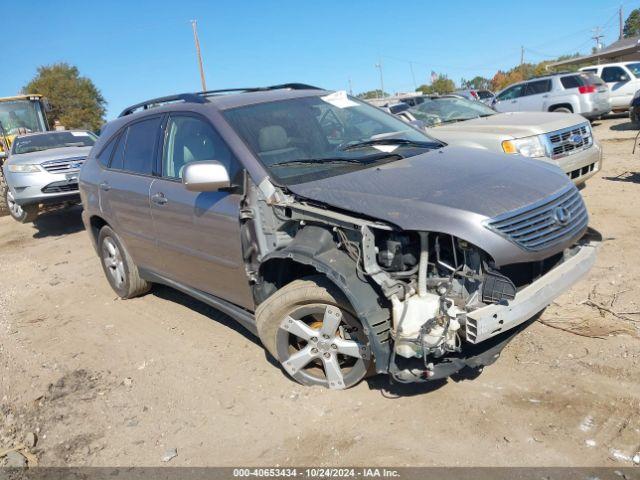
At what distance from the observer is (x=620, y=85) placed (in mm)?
16047

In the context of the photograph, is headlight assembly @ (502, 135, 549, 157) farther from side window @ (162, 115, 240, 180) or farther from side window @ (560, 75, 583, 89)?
side window @ (560, 75, 583, 89)

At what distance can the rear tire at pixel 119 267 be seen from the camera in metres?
5.11

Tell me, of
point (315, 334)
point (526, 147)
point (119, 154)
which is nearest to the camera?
point (315, 334)

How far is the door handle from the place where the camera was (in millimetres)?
4047

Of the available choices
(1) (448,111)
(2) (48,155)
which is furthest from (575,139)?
(2) (48,155)

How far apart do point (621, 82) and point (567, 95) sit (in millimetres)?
3323

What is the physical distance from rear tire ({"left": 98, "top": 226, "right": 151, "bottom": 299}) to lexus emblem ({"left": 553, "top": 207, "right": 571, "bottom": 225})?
12.5 ft

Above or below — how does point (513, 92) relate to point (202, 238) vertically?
above

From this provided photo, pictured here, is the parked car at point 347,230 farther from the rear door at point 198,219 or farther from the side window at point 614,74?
the side window at point 614,74

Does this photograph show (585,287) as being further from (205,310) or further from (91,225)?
(91,225)

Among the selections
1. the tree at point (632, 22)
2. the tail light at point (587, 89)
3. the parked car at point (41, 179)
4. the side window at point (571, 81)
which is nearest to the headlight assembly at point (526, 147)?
the parked car at point (41, 179)

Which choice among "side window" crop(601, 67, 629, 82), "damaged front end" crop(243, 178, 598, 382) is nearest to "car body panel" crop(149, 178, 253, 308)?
"damaged front end" crop(243, 178, 598, 382)

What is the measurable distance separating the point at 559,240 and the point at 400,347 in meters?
1.07

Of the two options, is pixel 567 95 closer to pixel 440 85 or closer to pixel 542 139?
pixel 542 139
